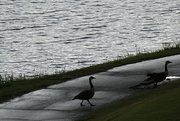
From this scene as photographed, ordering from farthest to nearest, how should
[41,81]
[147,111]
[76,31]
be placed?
1. [76,31]
2. [41,81]
3. [147,111]

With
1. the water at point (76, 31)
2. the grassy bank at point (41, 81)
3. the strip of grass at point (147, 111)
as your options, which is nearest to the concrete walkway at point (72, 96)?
the grassy bank at point (41, 81)

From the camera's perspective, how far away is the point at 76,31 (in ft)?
165

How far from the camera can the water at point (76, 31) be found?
36156 mm

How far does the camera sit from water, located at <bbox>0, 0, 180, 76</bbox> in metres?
36.2

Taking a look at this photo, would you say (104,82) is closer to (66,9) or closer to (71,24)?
(71,24)

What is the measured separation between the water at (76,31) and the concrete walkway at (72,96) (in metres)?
12.0

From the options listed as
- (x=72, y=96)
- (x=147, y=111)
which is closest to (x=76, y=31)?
(x=72, y=96)

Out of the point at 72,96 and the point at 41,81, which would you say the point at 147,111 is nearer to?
the point at 72,96

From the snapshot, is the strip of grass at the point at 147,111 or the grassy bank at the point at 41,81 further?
the grassy bank at the point at 41,81

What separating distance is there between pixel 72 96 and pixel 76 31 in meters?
34.2

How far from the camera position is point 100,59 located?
35.3m

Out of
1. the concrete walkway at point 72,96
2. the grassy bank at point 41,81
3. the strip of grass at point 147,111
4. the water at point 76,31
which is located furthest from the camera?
the water at point 76,31

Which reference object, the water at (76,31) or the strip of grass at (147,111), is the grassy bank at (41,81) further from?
the water at (76,31)

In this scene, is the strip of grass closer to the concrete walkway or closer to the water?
the concrete walkway
